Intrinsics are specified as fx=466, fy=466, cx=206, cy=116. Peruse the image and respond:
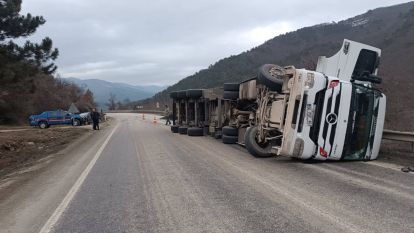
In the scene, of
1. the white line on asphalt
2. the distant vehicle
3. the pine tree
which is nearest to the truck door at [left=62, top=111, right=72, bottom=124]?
the distant vehicle

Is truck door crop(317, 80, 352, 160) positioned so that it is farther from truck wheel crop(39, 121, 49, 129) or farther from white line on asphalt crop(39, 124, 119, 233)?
truck wheel crop(39, 121, 49, 129)

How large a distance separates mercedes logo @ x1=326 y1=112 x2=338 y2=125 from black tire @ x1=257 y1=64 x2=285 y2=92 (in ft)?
5.90

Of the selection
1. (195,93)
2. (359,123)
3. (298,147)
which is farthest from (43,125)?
(359,123)

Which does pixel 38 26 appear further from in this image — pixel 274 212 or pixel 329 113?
pixel 274 212

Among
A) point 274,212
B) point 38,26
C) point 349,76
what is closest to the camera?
point 274,212

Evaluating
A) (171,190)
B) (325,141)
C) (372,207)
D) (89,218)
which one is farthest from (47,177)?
(372,207)

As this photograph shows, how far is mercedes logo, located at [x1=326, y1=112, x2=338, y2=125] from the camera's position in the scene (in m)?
9.94

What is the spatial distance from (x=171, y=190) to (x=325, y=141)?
3.92 meters

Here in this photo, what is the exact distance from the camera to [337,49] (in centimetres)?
8575

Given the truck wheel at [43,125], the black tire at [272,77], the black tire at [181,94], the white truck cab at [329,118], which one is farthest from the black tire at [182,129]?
the truck wheel at [43,125]

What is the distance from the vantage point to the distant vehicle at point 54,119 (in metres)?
38.4

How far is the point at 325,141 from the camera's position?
9.91 m

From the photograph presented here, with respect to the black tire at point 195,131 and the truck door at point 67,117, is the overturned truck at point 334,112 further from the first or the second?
the truck door at point 67,117

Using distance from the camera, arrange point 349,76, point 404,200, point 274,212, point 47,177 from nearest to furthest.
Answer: point 274,212 < point 404,200 < point 47,177 < point 349,76
